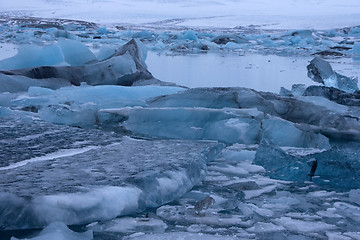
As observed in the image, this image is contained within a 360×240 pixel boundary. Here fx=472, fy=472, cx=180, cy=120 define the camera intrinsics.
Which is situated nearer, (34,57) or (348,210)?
(348,210)

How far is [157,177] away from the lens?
1.63 meters

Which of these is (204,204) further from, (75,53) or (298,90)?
(75,53)

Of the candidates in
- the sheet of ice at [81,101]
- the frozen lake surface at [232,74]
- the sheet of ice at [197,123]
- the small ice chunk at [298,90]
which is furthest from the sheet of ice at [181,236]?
the frozen lake surface at [232,74]

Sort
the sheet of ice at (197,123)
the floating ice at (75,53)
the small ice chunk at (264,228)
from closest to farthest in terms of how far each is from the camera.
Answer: the small ice chunk at (264,228) → the sheet of ice at (197,123) → the floating ice at (75,53)

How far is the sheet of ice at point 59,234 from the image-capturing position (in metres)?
1.19

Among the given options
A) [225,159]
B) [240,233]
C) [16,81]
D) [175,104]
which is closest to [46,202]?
[240,233]

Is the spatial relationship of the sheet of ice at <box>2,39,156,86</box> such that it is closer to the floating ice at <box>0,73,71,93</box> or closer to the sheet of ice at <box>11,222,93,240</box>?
the floating ice at <box>0,73,71,93</box>

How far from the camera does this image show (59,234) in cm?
121

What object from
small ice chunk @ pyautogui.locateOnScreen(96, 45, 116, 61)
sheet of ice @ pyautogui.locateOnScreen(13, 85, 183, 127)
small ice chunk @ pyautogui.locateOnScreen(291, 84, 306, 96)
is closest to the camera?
sheet of ice @ pyautogui.locateOnScreen(13, 85, 183, 127)

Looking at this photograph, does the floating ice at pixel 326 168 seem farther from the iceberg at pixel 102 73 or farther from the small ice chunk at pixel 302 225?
the iceberg at pixel 102 73

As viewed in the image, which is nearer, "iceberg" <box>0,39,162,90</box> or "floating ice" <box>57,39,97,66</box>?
"iceberg" <box>0,39,162,90</box>

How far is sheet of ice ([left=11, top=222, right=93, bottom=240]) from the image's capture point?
1.19m

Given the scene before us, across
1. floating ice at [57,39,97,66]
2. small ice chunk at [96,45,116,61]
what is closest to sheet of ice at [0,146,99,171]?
floating ice at [57,39,97,66]

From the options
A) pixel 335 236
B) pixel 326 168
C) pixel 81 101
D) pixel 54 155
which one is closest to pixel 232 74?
pixel 81 101
